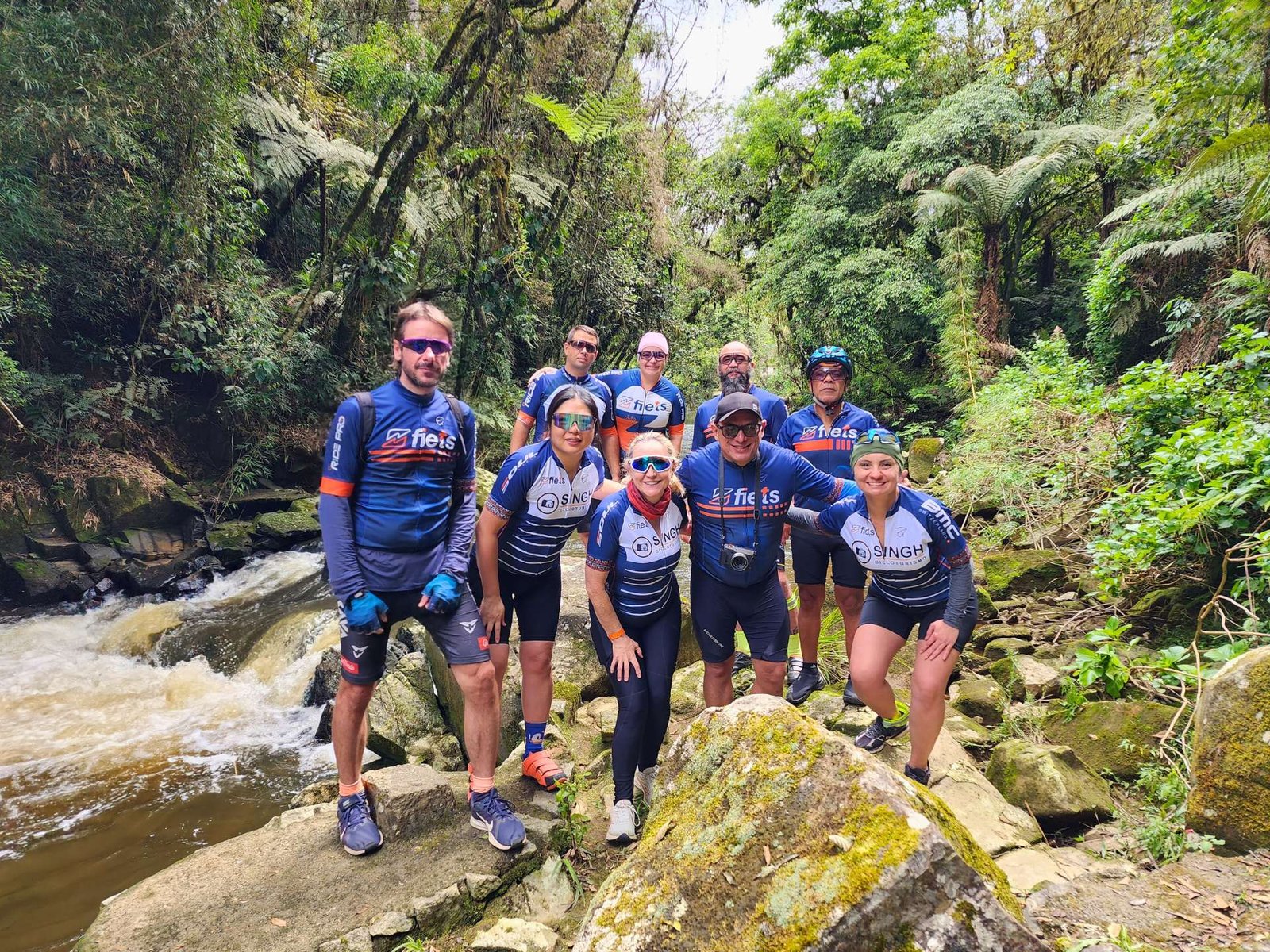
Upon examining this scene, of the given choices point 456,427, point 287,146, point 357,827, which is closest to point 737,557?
point 456,427

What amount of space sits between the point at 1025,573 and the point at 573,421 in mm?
5953

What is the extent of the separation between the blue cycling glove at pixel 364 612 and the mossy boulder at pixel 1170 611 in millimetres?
5661

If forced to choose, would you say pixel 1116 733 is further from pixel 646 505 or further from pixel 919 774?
pixel 646 505

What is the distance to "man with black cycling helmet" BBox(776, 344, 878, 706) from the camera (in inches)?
189

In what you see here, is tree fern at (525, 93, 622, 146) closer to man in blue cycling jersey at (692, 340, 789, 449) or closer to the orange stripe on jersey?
man in blue cycling jersey at (692, 340, 789, 449)

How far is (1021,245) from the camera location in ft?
59.9

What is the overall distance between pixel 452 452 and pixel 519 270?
1045 centimetres

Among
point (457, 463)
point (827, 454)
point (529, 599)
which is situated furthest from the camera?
point (827, 454)

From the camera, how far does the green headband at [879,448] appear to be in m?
3.64

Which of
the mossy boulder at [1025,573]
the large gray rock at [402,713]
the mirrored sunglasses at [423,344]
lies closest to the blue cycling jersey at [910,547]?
the mirrored sunglasses at [423,344]

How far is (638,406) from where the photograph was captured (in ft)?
18.4

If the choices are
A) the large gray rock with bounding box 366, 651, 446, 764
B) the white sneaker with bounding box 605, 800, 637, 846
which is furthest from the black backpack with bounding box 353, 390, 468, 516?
the large gray rock with bounding box 366, 651, 446, 764

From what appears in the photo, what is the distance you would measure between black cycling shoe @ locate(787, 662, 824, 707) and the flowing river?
450 centimetres

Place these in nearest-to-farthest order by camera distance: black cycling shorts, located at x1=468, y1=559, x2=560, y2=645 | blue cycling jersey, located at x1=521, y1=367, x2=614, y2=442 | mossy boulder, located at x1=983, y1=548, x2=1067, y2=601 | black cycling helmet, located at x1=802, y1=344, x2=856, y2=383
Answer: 1. black cycling shorts, located at x1=468, y1=559, x2=560, y2=645
2. black cycling helmet, located at x1=802, y1=344, x2=856, y2=383
3. blue cycling jersey, located at x1=521, y1=367, x2=614, y2=442
4. mossy boulder, located at x1=983, y1=548, x2=1067, y2=601
